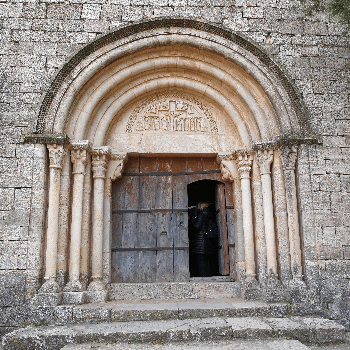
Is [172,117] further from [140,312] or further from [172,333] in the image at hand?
[172,333]

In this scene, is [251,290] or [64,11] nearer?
[251,290]

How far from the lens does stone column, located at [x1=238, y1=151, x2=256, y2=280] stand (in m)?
4.98

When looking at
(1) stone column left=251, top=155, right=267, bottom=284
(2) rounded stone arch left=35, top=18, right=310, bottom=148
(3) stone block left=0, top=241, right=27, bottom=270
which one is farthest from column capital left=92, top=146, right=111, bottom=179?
(1) stone column left=251, top=155, right=267, bottom=284

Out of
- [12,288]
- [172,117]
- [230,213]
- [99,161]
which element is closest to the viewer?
[12,288]

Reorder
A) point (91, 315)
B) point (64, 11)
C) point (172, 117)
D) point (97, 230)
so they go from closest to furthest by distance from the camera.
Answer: point (91, 315) → point (97, 230) → point (64, 11) → point (172, 117)

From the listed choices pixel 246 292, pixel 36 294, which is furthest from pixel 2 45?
pixel 246 292

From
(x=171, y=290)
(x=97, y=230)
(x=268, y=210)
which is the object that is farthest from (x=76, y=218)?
(x=268, y=210)

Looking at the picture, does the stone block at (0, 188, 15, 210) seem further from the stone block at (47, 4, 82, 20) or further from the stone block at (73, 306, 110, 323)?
the stone block at (47, 4, 82, 20)

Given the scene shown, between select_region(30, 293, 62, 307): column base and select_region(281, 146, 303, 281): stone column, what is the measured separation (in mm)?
3094

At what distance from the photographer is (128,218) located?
5477 mm

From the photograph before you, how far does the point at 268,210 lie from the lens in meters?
4.94

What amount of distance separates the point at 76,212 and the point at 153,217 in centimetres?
125

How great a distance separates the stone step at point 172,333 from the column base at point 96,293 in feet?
2.33

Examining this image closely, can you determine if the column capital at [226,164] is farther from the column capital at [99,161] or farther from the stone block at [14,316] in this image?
the stone block at [14,316]
